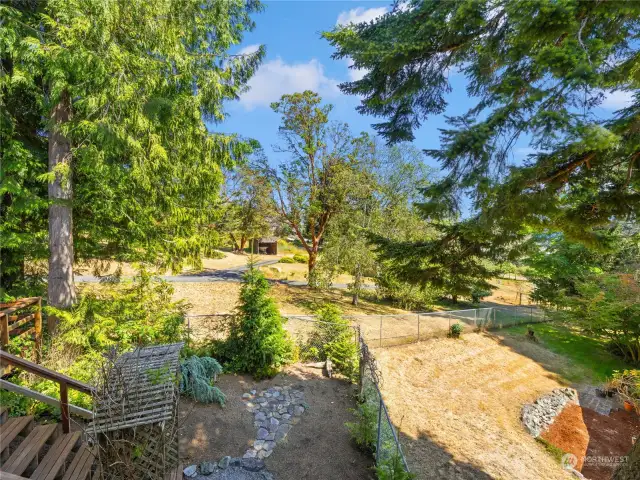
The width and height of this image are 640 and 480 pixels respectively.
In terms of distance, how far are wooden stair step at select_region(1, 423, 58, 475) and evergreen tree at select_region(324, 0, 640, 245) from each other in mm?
5330

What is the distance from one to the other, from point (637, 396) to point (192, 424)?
480 inches

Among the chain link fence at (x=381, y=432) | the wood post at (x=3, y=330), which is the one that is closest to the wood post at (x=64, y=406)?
the wood post at (x=3, y=330)

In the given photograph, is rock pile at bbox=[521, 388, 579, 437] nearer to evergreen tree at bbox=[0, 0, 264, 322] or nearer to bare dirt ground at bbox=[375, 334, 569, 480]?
bare dirt ground at bbox=[375, 334, 569, 480]

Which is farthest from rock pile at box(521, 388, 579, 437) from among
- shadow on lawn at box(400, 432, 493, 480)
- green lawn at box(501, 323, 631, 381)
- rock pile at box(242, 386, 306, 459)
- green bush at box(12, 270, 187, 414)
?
green bush at box(12, 270, 187, 414)

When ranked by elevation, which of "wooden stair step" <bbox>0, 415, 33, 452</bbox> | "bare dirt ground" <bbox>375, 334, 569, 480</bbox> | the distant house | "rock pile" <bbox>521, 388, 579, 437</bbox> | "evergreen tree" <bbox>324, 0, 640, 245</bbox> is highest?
"evergreen tree" <bbox>324, 0, 640, 245</bbox>

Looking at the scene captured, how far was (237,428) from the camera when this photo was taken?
5430 mm

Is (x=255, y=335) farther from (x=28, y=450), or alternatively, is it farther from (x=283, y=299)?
(x=283, y=299)

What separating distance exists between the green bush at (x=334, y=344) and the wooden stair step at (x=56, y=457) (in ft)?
18.4

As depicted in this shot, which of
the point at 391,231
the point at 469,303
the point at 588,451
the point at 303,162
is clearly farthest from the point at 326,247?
the point at 469,303

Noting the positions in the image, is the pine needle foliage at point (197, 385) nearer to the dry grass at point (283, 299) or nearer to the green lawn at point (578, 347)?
the dry grass at point (283, 299)

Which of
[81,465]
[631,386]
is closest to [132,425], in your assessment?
[81,465]

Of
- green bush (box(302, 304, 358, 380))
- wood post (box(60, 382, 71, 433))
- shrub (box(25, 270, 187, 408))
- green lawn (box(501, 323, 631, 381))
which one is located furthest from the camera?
green lawn (box(501, 323, 631, 381))

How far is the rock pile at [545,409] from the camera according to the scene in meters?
7.82

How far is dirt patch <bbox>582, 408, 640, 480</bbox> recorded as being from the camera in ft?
22.3
